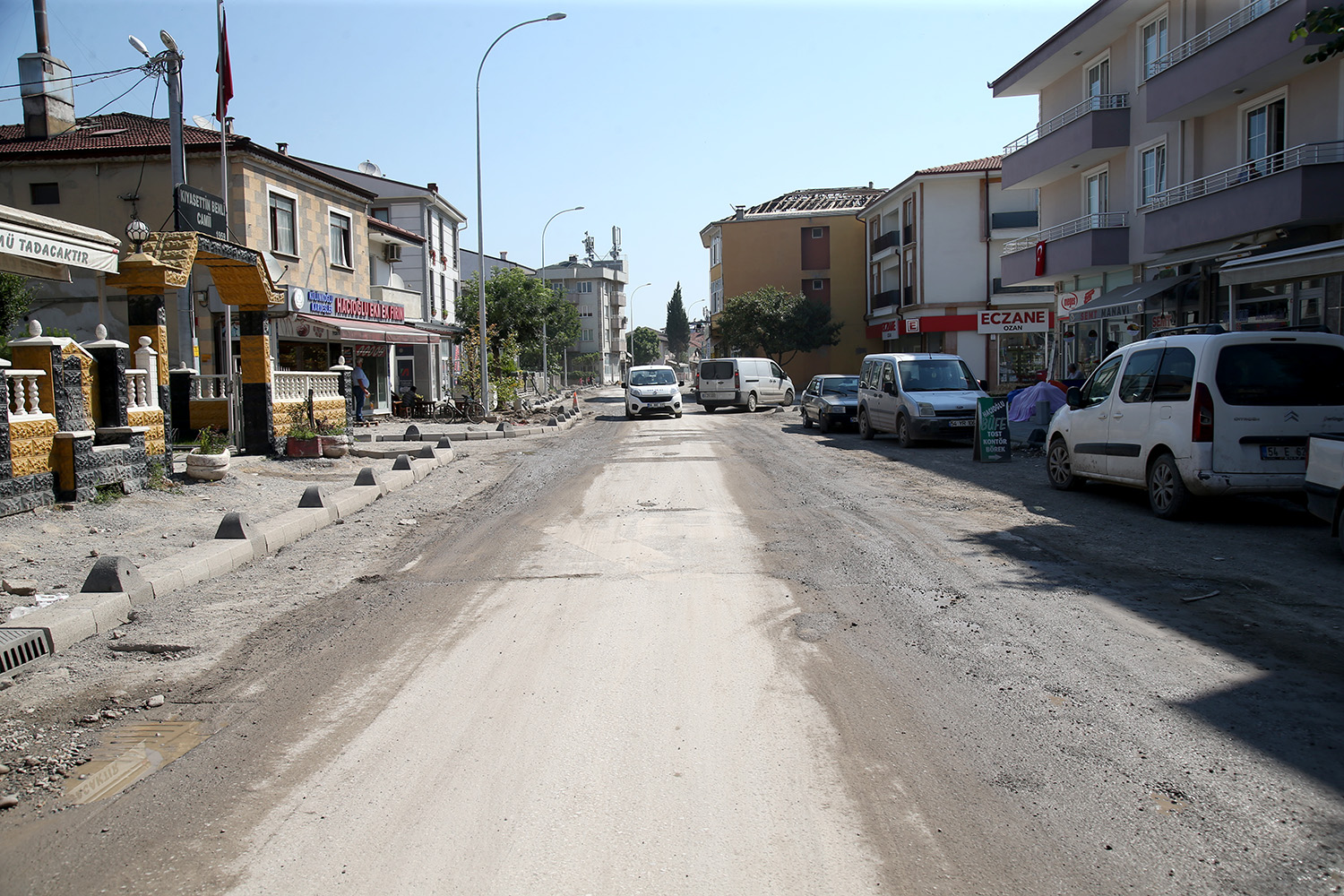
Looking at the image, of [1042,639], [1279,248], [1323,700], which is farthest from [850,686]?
[1279,248]

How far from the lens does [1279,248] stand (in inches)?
662

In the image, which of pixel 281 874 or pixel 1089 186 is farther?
pixel 1089 186

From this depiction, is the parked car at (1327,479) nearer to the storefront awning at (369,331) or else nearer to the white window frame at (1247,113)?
the white window frame at (1247,113)

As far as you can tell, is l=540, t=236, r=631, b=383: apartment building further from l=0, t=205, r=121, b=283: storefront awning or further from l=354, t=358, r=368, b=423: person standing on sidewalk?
l=0, t=205, r=121, b=283: storefront awning

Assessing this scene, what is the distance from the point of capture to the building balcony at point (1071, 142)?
2394 centimetres

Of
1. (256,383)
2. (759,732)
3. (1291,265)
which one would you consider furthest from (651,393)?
(759,732)

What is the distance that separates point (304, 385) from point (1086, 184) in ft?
73.1

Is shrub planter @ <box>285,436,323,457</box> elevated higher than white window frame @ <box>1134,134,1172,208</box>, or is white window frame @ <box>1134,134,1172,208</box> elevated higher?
white window frame @ <box>1134,134,1172,208</box>

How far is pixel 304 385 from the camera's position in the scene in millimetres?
17688

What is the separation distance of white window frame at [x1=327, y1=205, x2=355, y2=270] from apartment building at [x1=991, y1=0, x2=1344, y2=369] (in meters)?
20.3

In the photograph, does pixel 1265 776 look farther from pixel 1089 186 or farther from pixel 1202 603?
pixel 1089 186

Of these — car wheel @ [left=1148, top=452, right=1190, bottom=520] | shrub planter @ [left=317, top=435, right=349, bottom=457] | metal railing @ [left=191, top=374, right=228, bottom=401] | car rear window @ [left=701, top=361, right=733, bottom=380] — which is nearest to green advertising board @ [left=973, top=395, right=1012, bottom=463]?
car wheel @ [left=1148, top=452, right=1190, bottom=520]

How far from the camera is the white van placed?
35.7 m

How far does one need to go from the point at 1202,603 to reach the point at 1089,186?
24.1 meters
